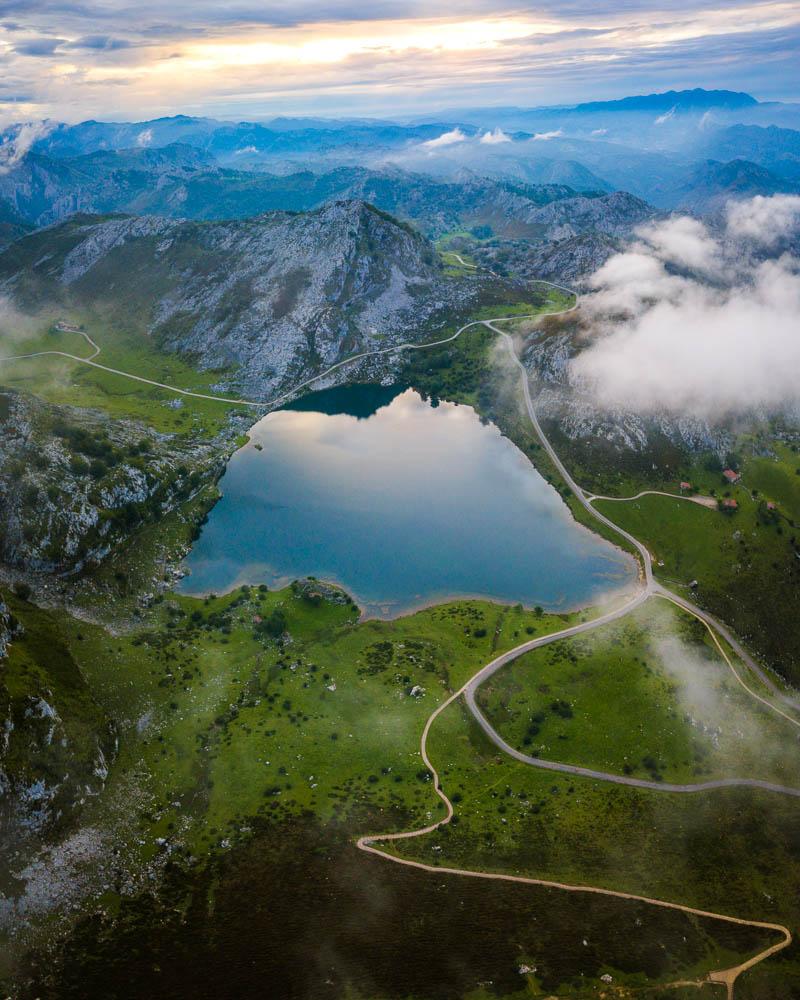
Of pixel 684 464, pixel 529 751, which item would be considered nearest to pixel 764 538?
pixel 684 464

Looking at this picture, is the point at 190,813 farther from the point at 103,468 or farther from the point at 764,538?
the point at 764,538

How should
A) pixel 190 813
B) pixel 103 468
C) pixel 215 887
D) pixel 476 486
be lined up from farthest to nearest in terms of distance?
pixel 476 486 < pixel 103 468 < pixel 190 813 < pixel 215 887

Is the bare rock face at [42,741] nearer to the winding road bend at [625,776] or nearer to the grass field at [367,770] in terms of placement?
the grass field at [367,770]

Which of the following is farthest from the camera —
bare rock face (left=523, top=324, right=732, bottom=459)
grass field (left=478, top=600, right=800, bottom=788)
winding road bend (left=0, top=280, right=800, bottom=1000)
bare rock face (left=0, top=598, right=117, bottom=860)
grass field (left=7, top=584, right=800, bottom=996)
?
bare rock face (left=523, top=324, right=732, bottom=459)

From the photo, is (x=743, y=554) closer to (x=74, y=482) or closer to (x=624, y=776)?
(x=624, y=776)

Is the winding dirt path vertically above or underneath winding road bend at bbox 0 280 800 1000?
above

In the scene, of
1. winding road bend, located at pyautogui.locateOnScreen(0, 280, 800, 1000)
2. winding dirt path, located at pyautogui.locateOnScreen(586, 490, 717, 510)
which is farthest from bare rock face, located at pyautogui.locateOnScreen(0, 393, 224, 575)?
winding dirt path, located at pyautogui.locateOnScreen(586, 490, 717, 510)

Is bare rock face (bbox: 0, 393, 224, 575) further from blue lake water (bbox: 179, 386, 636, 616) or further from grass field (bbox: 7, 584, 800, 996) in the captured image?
grass field (bbox: 7, 584, 800, 996)

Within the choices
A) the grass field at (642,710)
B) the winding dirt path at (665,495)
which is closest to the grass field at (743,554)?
the winding dirt path at (665,495)
